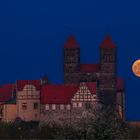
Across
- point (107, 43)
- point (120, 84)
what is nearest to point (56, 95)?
point (120, 84)

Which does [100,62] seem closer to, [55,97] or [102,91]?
[102,91]

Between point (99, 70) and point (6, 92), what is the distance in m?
10.5

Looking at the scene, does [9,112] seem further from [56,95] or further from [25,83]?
[56,95]

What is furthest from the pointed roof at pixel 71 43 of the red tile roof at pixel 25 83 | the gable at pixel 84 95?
the gable at pixel 84 95

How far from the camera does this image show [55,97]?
75.1m

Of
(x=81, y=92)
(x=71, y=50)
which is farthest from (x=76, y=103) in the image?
(x=71, y=50)

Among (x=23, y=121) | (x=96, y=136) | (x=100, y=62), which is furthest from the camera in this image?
(x=100, y=62)

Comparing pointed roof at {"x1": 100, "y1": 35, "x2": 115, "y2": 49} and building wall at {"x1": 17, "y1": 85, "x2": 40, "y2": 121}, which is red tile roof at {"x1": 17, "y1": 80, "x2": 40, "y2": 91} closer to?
building wall at {"x1": 17, "y1": 85, "x2": 40, "y2": 121}

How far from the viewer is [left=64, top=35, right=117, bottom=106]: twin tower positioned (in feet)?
269

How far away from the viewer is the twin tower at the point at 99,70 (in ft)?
269

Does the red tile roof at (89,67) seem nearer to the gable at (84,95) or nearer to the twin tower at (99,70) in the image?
the twin tower at (99,70)

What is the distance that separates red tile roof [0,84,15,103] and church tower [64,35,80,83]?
23.6 ft

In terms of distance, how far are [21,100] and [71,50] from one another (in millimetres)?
13045

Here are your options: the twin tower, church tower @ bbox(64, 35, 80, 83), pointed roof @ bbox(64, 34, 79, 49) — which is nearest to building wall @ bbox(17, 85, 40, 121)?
the twin tower
